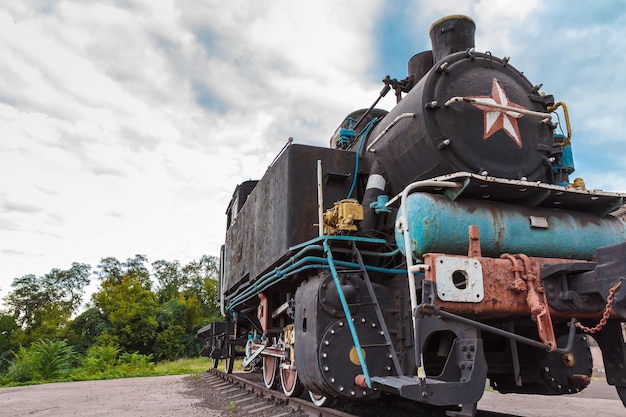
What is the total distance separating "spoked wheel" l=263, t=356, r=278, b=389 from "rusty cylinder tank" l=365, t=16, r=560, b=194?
332 centimetres

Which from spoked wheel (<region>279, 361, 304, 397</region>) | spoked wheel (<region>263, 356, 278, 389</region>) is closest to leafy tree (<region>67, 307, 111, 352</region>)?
spoked wheel (<region>263, 356, 278, 389</region>)

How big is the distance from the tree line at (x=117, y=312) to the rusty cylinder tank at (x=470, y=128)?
15217 millimetres

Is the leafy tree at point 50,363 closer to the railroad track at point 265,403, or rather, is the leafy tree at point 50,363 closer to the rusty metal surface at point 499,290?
the railroad track at point 265,403

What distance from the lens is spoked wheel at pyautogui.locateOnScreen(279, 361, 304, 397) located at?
5.29 m

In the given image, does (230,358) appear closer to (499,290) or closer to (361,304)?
(361,304)

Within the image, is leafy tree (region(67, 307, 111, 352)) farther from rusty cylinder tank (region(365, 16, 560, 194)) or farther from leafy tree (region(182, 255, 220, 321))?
rusty cylinder tank (region(365, 16, 560, 194))

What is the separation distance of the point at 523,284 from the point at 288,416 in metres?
2.97

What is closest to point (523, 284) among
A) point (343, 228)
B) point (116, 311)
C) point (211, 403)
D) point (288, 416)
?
point (343, 228)

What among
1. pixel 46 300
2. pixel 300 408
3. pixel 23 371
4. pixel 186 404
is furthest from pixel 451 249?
pixel 46 300

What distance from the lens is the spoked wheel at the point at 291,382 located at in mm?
5289

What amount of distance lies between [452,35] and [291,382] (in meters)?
4.25

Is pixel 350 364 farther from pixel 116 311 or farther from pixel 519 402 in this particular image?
pixel 116 311

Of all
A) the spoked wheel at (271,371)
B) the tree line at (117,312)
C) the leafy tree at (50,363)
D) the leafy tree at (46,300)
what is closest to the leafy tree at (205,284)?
the tree line at (117,312)

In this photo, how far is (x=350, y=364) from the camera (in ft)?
12.4
